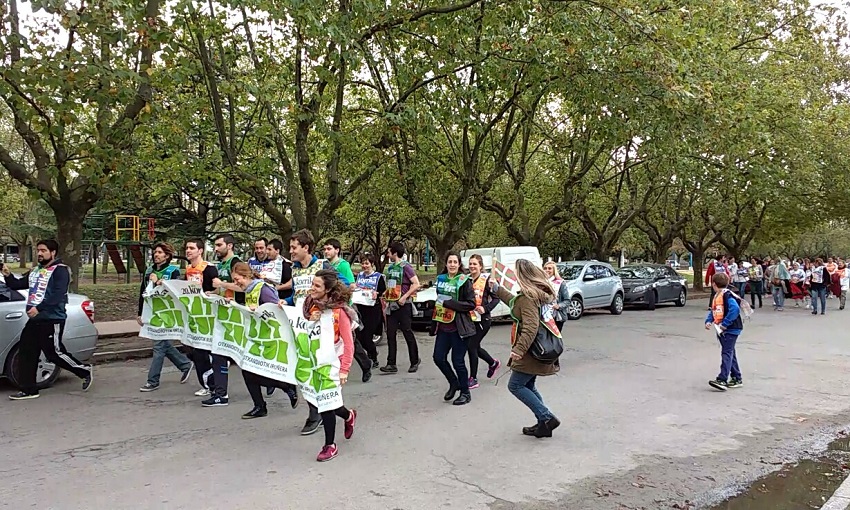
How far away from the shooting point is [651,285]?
22.0m

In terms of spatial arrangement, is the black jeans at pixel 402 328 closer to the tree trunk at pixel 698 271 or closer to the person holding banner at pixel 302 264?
the person holding banner at pixel 302 264

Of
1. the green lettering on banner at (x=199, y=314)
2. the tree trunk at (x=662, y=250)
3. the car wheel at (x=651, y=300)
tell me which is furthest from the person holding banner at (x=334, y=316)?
the tree trunk at (x=662, y=250)

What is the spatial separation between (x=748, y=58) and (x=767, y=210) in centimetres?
1434

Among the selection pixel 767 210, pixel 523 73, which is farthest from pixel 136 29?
pixel 767 210

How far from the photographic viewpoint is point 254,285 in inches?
277

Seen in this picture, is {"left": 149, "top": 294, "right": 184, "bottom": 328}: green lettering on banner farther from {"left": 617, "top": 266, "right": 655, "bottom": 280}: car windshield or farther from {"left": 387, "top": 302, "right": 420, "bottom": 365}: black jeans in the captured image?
{"left": 617, "top": 266, "right": 655, "bottom": 280}: car windshield

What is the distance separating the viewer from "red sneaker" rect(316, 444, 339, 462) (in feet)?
17.5

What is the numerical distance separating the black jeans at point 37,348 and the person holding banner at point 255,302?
2.25 meters

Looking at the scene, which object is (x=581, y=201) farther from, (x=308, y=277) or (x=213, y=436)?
(x=213, y=436)

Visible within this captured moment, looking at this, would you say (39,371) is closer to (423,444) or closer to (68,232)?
(68,232)

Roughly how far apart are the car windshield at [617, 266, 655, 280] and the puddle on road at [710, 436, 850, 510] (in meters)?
16.6

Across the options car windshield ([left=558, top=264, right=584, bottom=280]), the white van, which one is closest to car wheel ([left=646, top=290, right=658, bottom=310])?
car windshield ([left=558, top=264, right=584, bottom=280])

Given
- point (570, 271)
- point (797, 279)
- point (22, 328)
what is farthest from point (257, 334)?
point (797, 279)

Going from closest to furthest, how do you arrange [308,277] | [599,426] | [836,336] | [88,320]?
[599,426]
[308,277]
[88,320]
[836,336]
